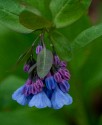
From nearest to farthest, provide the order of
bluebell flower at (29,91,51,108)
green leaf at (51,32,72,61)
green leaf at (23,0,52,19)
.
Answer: bluebell flower at (29,91,51,108) < green leaf at (51,32,72,61) < green leaf at (23,0,52,19)

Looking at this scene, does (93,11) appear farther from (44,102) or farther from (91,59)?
(44,102)

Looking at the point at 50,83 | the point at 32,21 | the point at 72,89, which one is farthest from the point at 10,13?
the point at 72,89

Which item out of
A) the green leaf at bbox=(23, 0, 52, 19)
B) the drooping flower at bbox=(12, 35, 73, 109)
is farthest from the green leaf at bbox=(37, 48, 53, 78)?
the green leaf at bbox=(23, 0, 52, 19)

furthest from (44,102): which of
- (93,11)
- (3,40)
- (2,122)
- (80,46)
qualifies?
(93,11)

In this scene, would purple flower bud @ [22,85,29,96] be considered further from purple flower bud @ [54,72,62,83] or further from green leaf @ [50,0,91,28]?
green leaf @ [50,0,91,28]

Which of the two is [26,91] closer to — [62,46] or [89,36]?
[62,46]

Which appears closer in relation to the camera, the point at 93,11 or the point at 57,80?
the point at 57,80
